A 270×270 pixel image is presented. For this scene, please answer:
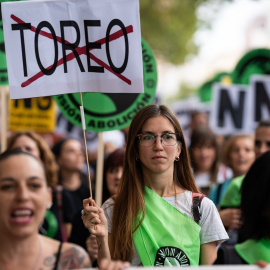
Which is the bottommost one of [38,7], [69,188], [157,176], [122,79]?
[69,188]

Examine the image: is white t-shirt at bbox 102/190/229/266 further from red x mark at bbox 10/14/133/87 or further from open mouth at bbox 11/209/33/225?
open mouth at bbox 11/209/33/225

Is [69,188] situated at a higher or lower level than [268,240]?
lower

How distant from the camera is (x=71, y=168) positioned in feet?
23.9

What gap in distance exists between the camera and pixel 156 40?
75.4 ft

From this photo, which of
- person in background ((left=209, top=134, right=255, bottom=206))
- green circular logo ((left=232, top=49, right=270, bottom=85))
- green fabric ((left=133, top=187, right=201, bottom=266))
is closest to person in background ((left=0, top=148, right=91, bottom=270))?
green fabric ((left=133, top=187, right=201, bottom=266))

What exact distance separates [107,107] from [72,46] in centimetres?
139

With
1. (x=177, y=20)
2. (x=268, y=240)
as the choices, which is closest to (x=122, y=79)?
(x=268, y=240)

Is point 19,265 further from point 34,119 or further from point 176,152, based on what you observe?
point 34,119

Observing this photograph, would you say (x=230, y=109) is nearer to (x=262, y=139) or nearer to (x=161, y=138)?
(x=262, y=139)

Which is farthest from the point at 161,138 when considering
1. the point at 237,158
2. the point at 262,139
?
the point at 237,158

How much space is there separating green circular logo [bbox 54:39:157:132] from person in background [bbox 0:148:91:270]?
2.61m

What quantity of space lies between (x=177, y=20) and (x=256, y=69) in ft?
44.8

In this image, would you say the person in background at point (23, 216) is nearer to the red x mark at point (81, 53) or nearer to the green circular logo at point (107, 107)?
the red x mark at point (81, 53)

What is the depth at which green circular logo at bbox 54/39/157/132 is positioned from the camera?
5.43 metres
